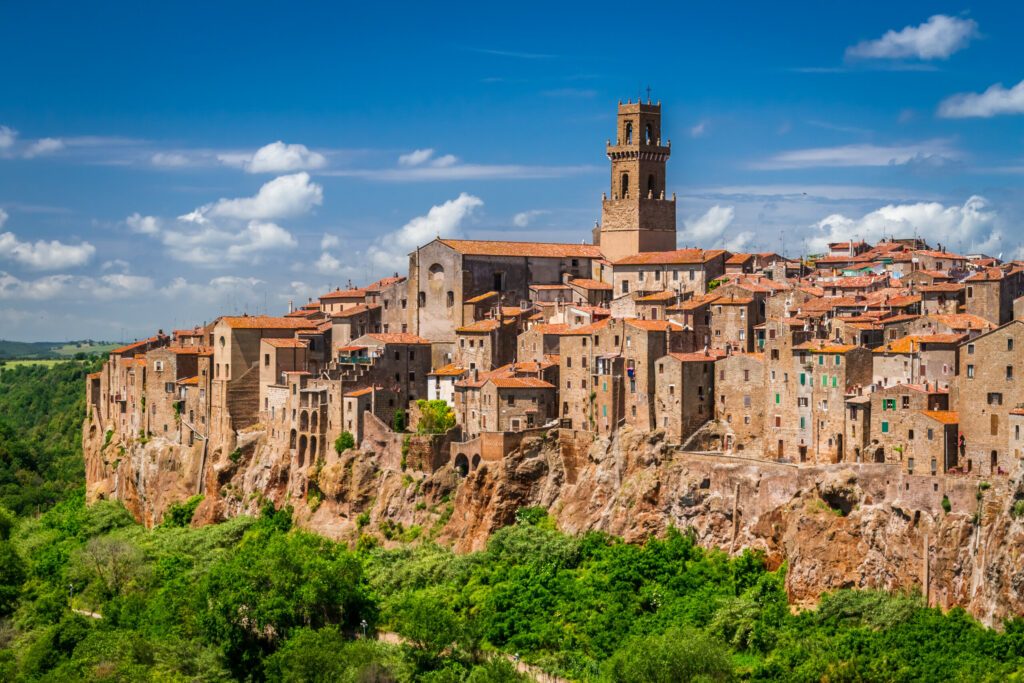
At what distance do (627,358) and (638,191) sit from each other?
2360 centimetres

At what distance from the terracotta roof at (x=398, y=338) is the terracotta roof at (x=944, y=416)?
32.7 metres

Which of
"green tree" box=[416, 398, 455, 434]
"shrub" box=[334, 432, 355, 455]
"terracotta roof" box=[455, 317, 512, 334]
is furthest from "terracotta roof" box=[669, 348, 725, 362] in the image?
"shrub" box=[334, 432, 355, 455]

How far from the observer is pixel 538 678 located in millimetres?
67875

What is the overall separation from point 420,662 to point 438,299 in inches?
1145

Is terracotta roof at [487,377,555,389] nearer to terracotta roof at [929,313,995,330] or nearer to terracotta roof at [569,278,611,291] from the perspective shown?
terracotta roof at [569,278,611,291]

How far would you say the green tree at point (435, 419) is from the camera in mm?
83000

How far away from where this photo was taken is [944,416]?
64625 mm

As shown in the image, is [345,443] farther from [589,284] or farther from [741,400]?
[741,400]

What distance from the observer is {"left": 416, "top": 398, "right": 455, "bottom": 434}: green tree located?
8300cm

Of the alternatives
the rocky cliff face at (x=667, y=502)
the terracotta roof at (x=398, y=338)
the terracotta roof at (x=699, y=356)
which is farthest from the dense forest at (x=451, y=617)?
the terracotta roof at (x=398, y=338)

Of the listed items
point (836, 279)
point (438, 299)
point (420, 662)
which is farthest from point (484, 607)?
point (836, 279)

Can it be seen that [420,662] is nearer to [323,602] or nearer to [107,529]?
[323,602]

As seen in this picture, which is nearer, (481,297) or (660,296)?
(660,296)

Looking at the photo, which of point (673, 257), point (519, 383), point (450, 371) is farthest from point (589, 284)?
point (519, 383)
